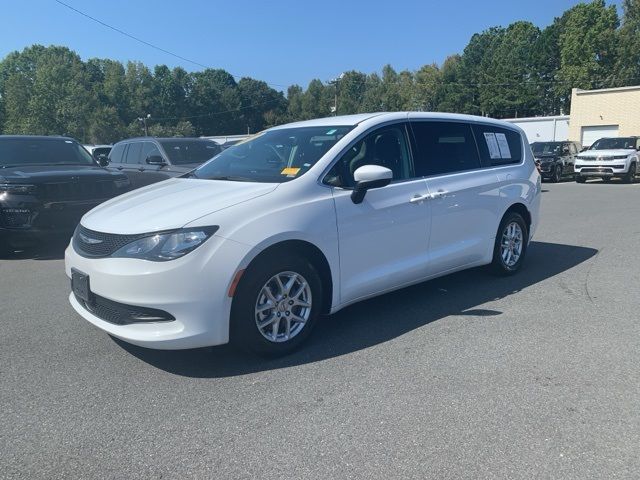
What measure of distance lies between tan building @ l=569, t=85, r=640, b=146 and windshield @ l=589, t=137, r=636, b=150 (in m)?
14.5

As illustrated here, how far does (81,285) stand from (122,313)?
0.49 m

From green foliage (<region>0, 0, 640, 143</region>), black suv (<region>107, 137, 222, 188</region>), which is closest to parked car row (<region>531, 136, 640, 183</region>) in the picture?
black suv (<region>107, 137, 222, 188</region>)

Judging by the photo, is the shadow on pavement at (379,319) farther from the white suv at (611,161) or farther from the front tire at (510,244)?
the white suv at (611,161)

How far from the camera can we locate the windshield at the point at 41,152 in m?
8.35

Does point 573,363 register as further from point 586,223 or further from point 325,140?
point 586,223

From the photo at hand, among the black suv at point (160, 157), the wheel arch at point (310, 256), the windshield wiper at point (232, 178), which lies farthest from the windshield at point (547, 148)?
the wheel arch at point (310, 256)

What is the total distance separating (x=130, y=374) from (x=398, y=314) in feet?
7.82

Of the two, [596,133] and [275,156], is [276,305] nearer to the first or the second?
[275,156]

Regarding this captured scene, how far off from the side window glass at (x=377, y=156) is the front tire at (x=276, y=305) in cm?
80

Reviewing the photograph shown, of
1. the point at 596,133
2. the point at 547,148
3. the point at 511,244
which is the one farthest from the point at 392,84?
the point at 511,244

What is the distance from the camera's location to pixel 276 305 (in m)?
3.86

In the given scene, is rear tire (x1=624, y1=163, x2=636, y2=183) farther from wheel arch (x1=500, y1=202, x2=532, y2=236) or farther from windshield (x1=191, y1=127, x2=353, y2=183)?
windshield (x1=191, y1=127, x2=353, y2=183)

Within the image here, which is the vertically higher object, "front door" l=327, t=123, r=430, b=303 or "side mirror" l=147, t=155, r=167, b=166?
"side mirror" l=147, t=155, r=167, b=166

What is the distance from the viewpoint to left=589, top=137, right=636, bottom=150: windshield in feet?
72.1
